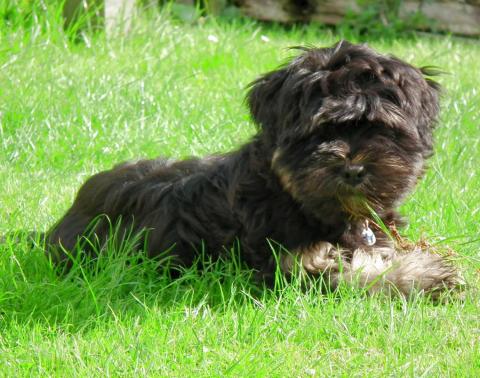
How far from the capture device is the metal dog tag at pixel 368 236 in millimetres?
4457

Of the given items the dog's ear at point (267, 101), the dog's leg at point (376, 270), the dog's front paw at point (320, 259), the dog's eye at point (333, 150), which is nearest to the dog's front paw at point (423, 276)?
the dog's leg at point (376, 270)

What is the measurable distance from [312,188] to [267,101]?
589 millimetres

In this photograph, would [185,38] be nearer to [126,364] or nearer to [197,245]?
[197,245]

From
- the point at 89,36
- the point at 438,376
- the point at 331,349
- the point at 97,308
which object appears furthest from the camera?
the point at 89,36

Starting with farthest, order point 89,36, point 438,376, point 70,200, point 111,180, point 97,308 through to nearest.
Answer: point 89,36
point 70,200
point 111,180
point 97,308
point 438,376

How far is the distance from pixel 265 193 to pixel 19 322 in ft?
4.41

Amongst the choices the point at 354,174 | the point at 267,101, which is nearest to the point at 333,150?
the point at 354,174

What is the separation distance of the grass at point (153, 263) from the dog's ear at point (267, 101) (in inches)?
29.6

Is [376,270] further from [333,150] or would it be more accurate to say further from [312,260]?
[333,150]

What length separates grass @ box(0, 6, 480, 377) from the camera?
3.60 meters

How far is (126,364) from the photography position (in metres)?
3.52

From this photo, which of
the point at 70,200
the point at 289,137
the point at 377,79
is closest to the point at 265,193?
the point at 289,137

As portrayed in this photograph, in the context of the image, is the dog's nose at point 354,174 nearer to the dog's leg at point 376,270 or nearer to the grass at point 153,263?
the dog's leg at point 376,270

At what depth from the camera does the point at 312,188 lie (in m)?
4.03
